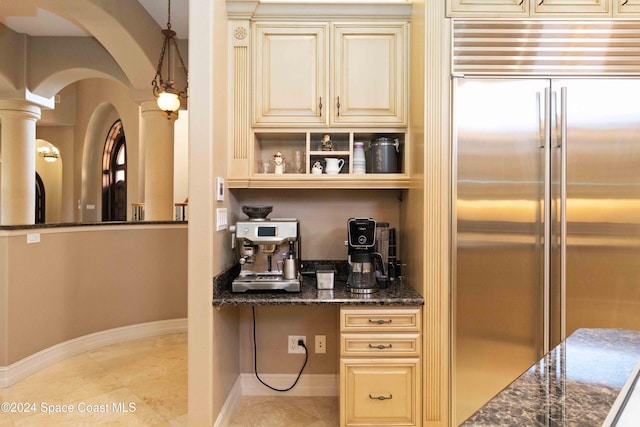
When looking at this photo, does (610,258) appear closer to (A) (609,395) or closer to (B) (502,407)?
(A) (609,395)

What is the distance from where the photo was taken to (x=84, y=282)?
3.02 metres

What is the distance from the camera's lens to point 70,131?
7.29 m

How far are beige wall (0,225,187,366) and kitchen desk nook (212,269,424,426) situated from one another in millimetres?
1818

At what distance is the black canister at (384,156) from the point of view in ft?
7.03

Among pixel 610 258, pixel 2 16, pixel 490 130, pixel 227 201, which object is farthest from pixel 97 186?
pixel 610 258

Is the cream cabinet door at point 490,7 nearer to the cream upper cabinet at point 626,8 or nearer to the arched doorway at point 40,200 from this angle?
the cream upper cabinet at point 626,8

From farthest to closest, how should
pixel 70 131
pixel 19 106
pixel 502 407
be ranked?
pixel 70 131 → pixel 19 106 → pixel 502 407

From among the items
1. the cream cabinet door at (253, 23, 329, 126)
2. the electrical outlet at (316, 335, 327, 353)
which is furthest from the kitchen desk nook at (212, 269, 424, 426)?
the cream cabinet door at (253, 23, 329, 126)

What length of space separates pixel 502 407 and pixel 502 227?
1413 mm

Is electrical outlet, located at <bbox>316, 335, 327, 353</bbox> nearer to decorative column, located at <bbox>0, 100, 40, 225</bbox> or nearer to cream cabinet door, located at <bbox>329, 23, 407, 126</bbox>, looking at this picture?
cream cabinet door, located at <bbox>329, 23, 407, 126</bbox>

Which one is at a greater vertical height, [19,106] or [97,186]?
[19,106]

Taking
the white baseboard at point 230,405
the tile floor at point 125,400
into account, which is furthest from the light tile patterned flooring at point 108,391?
the white baseboard at point 230,405

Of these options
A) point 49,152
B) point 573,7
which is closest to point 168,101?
point 573,7

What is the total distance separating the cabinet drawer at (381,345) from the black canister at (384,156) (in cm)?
98
